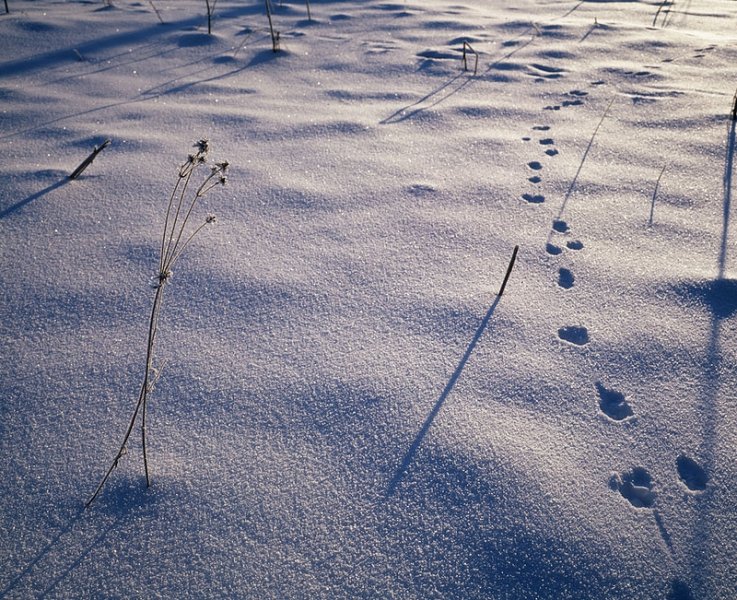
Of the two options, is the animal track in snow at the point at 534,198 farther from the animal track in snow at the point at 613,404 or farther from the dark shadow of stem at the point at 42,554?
the dark shadow of stem at the point at 42,554

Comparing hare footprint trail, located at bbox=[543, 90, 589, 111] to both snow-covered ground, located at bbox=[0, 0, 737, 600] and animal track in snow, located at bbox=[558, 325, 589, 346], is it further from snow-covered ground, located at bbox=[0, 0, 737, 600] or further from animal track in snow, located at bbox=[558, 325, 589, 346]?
animal track in snow, located at bbox=[558, 325, 589, 346]

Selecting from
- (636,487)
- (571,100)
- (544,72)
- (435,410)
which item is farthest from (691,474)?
(544,72)

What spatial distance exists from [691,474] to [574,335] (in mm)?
354

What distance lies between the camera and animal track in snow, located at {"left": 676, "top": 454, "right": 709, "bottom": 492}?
33.6 inches

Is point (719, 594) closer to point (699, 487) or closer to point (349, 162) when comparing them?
point (699, 487)

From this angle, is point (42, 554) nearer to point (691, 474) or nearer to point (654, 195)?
point (691, 474)

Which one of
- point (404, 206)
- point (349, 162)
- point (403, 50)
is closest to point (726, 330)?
point (404, 206)

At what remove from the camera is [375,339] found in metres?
1.10

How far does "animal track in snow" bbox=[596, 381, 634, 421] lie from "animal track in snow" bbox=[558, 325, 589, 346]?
12cm

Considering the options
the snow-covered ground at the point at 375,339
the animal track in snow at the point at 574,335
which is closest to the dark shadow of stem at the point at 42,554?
the snow-covered ground at the point at 375,339

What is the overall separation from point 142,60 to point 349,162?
131cm

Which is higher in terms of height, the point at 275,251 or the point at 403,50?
the point at 403,50

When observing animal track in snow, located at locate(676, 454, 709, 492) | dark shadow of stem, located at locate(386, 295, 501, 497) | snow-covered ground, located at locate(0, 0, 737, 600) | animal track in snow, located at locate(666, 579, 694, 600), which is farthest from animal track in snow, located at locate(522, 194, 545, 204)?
animal track in snow, located at locate(666, 579, 694, 600)

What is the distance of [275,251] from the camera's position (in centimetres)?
132
